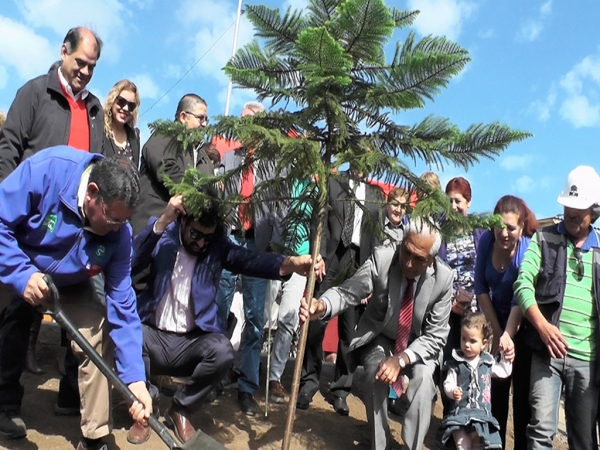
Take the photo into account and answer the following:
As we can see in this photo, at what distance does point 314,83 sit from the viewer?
3.21 m

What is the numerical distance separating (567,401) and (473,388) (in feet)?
2.05

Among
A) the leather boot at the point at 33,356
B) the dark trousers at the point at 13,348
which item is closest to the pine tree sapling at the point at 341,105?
the dark trousers at the point at 13,348

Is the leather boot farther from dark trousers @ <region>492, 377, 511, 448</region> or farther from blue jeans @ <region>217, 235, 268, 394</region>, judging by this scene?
dark trousers @ <region>492, 377, 511, 448</region>

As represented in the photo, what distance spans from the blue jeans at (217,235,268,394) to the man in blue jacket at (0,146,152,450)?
1216 mm

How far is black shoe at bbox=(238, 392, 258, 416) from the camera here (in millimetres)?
4711

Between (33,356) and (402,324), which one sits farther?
(33,356)

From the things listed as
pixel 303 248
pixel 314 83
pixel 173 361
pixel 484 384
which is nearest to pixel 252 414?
pixel 173 361

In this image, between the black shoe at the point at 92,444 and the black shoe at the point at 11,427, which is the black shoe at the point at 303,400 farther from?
the black shoe at the point at 11,427

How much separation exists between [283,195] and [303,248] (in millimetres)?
1215

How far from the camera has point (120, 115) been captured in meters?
4.55

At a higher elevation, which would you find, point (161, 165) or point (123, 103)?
point (123, 103)

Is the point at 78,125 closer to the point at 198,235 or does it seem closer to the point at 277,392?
the point at 198,235

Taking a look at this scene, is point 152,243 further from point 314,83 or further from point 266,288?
point 314,83

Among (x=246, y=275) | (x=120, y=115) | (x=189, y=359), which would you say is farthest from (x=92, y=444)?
(x=120, y=115)
